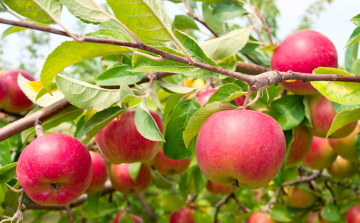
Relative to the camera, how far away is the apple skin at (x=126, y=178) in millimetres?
1321

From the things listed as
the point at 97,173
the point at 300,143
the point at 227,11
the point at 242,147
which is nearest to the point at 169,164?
the point at 97,173

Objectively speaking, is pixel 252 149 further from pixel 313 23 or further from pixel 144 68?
pixel 313 23

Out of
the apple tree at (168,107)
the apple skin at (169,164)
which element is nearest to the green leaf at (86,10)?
the apple tree at (168,107)

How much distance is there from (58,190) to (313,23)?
373 cm

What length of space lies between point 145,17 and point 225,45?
470mm

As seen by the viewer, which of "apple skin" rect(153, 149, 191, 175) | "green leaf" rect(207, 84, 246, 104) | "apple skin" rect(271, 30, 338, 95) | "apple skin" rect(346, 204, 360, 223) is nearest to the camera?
"green leaf" rect(207, 84, 246, 104)

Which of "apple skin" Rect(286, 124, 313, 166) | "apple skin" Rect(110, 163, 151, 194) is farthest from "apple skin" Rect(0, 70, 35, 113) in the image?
"apple skin" Rect(286, 124, 313, 166)

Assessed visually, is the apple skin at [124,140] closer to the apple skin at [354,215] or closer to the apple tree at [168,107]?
the apple tree at [168,107]

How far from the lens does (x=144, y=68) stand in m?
0.54

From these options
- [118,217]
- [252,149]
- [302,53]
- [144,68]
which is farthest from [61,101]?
[118,217]

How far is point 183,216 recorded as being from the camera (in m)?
1.56

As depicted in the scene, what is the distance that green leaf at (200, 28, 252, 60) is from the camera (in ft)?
3.05

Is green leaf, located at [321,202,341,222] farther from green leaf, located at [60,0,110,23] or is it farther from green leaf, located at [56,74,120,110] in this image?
green leaf, located at [60,0,110,23]

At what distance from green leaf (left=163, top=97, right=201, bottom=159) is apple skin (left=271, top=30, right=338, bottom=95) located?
0.31 metres
